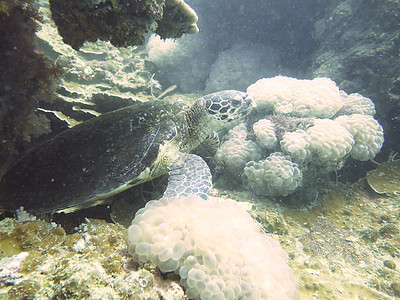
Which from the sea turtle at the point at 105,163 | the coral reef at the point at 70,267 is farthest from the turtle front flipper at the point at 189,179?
the coral reef at the point at 70,267

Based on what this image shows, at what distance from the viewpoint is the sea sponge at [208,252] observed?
1353 mm

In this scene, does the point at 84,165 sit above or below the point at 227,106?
below

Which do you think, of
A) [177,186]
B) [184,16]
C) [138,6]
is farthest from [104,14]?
[177,186]

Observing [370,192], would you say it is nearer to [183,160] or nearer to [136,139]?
[183,160]

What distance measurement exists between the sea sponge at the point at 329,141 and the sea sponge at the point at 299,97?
1.84 feet

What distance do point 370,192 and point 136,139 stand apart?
4.23 meters

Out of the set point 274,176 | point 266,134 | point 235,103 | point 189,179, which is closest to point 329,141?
point 266,134

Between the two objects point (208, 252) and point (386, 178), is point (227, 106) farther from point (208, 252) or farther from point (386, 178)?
point (386, 178)

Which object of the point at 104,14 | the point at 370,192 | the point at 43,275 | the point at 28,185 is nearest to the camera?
the point at 43,275

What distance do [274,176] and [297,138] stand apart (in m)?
0.81

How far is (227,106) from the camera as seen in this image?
12.1ft

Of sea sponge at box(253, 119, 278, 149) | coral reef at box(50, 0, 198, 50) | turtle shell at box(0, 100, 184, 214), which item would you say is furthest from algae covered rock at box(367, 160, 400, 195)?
coral reef at box(50, 0, 198, 50)

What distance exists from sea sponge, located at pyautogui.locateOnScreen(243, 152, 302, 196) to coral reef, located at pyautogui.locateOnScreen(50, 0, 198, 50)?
256 centimetres

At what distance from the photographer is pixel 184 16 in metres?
2.77
